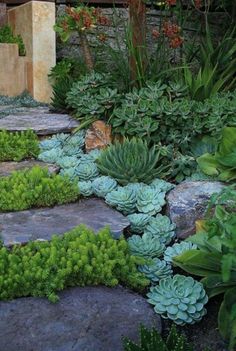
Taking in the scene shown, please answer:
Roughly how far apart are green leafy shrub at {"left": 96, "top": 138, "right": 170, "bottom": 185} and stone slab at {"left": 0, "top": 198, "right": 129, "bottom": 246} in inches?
8.5

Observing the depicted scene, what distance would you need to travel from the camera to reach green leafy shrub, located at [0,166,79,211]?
2.49m

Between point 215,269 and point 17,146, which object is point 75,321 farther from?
→ point 17,146

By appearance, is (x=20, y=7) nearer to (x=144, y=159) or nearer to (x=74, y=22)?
(x=74, y=22)

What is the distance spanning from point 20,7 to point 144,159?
286 cm

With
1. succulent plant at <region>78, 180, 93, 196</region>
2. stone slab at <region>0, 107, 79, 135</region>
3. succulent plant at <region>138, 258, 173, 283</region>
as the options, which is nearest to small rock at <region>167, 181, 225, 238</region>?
succulent plant at <region>138, 258, 173, 283</region>

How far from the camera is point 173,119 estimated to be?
3.08m

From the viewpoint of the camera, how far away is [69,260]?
1.93 meters

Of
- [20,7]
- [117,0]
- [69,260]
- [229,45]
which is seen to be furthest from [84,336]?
[117,0]

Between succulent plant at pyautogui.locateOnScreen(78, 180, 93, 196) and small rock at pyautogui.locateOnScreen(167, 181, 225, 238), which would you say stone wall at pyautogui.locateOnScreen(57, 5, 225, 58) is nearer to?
succulent plant at pyautogui.locateOnScreen(78, 180, 93, 196)

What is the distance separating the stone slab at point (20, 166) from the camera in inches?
116

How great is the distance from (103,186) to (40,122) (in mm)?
1132

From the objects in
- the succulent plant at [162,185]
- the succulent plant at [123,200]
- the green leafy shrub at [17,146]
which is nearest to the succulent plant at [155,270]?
the succulent plant at [123,200]

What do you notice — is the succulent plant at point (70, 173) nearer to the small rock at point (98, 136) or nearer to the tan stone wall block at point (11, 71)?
the small rock at point (98, 136)

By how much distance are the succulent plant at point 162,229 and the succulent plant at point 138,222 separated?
0.02 meters
